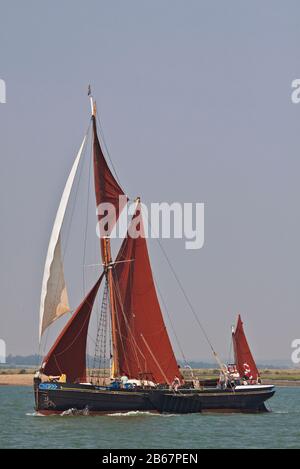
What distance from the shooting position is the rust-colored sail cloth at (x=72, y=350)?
7381 centimetres

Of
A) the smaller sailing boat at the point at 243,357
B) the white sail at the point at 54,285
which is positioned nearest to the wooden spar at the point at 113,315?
the white sail at the point at 54,285

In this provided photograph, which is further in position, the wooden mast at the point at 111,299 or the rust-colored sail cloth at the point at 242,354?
the rust-colored sail cloth at the point at 242,354

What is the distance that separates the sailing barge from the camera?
→ 242ft

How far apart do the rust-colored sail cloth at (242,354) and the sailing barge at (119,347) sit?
8375 mm

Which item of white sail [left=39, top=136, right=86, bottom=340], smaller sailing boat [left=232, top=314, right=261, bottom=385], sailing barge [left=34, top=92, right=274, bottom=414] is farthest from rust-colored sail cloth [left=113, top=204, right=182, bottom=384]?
smaller sailing boat [left=232, top=314, right=261, bottom=385]

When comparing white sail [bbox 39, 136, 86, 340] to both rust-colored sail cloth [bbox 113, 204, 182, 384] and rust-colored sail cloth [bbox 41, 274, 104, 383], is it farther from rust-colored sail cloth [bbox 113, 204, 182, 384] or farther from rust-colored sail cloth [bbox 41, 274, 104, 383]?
rust-colored sail cloth [bbox 113, 204, 182, 384]

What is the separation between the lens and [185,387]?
81.2 m

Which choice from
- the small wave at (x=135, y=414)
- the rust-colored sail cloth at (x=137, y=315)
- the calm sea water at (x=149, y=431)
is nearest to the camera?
the calm sea water at (x=149, y=431)

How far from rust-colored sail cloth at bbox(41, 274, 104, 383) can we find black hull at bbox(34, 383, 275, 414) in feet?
4.30

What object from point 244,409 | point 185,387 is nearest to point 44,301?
point 185,387

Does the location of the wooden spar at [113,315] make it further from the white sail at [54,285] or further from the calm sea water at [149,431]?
the white sail at [54,285]

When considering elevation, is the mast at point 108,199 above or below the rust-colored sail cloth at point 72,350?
above

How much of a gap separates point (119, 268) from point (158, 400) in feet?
31.9
